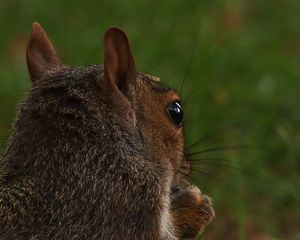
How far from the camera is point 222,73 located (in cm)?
735

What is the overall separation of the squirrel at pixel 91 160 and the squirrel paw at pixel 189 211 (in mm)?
107

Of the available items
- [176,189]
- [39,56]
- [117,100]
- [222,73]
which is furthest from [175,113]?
[222,73]

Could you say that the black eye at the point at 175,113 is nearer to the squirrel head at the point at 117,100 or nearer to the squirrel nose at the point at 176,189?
the squirrel head at the point at 117,100

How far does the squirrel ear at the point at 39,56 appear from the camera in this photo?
4.75 metres

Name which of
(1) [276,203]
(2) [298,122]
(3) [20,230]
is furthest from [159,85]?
(2) [298,122]

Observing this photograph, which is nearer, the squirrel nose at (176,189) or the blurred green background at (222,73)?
the squirrel nose at (176,189)

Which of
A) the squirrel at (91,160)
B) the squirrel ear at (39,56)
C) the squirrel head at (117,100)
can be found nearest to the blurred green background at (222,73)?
the squirrel ear at (39,56)

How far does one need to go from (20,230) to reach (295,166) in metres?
2.76

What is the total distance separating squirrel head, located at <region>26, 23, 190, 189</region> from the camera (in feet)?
14.2

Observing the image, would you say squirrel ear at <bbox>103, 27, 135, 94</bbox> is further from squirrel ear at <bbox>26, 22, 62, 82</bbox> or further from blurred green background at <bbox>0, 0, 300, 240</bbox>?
blurred green background at <bbox>0, 0, 300, 240</bbox>

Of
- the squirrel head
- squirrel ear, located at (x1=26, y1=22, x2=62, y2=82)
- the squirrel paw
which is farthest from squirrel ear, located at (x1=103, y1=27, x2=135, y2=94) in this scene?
the squirrel paw

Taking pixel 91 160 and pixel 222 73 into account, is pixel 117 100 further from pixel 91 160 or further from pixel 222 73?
pixel 222 73

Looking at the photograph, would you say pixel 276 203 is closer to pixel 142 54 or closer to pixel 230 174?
pixel 230 174

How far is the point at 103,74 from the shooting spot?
14.4 feet
